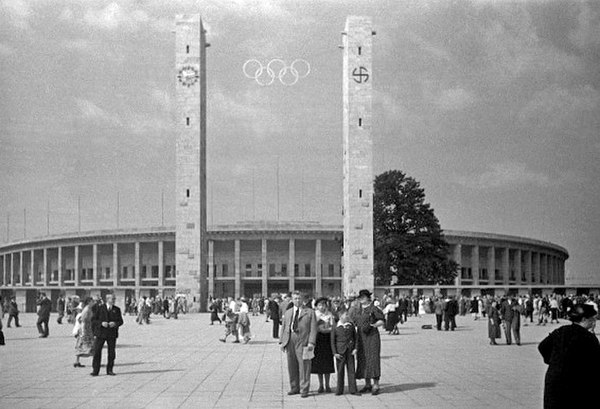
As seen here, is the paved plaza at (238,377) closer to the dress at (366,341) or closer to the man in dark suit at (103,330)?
the man in dark suit at (103,330)

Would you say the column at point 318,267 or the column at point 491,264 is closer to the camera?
the column at point 318,267

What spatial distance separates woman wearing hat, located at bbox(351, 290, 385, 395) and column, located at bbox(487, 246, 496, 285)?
290 ft

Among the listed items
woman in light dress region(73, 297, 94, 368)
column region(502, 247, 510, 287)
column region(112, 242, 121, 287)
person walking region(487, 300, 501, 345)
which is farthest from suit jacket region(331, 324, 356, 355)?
column region(502, 247, 510, 287)

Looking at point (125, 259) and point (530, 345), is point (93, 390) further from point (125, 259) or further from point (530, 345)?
point (125, 259)

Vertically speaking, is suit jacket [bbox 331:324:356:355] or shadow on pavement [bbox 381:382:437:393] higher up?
suit jacket [bbox 331:324:356:355]

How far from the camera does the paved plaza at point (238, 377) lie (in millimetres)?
13906

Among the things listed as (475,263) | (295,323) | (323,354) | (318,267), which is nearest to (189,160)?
(318,267)

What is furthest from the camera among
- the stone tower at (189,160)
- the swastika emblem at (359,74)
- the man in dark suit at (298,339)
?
the stone tower at (189,160)

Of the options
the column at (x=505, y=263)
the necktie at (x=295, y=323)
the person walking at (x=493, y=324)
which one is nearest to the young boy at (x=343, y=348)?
the necktie at (x=295, y=323)

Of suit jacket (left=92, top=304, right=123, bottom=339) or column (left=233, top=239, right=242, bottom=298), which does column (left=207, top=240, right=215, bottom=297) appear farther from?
suit jacket (left=92, top=304, right=123, bottom=339)

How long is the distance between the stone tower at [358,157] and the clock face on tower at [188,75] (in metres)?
11.4

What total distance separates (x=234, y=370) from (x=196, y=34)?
158 ft

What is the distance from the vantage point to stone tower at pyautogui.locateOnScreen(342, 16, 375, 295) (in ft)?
193

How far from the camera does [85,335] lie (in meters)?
19.0
